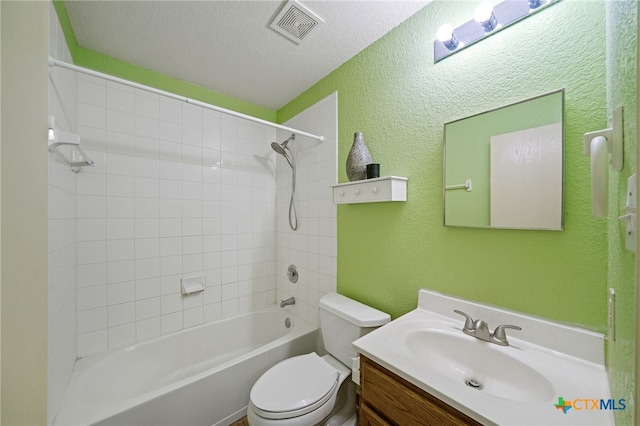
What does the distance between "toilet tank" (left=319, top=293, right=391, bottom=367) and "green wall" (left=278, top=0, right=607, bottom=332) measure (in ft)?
0.37

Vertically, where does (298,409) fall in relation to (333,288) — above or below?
below

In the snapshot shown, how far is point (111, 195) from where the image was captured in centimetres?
157

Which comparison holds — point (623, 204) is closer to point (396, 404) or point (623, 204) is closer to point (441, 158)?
point (441, 158)

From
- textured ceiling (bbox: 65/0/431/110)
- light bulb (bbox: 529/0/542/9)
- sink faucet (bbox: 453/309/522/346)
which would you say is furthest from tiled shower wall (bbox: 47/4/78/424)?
light bulb (bbox: 529/0/542/9)

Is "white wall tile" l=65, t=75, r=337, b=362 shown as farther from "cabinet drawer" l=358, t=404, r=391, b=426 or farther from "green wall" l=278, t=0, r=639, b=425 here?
"cabinet drawer" l=358, t=404, r=391, b=426

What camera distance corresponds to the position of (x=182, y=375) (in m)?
1.71

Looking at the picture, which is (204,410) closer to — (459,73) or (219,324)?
(219,324)

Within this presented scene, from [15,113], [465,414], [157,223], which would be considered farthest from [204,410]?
[15,113]

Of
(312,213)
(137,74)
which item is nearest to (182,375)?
(312,213)

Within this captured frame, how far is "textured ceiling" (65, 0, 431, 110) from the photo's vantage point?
1.21m

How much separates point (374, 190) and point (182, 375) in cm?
190

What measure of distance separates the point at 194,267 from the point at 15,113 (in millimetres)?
1844

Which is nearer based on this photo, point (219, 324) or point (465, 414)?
point (465, 414)

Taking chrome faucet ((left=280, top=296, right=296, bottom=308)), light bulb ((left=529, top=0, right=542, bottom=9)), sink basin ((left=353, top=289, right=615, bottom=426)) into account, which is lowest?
chrome faucet ((left=280, top=296, right=296, bottom=308))
